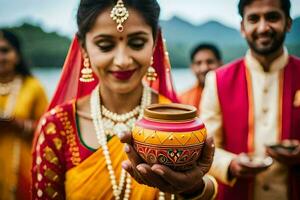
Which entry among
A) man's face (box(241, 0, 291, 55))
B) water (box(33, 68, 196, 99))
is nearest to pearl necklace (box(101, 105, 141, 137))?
man's face (box(241, 0, 291, 55))

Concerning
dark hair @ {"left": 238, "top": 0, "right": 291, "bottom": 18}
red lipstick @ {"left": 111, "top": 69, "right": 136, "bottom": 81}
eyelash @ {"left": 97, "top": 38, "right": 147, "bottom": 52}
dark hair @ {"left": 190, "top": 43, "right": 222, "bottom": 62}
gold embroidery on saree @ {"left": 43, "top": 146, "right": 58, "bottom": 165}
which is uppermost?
dark hair @ {"left": 238, "top": 0, "right": 291, "bottom": 18}

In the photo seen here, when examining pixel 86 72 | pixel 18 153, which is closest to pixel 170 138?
pixel 86 72

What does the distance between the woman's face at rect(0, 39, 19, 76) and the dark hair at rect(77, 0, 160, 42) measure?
78.8 inches

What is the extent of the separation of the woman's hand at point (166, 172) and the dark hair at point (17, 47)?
247 cm

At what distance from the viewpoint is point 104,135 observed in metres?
1.90

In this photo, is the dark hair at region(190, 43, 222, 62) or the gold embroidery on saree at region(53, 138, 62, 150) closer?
the gold embroidery on saree at region(53, 138, 62, 150)

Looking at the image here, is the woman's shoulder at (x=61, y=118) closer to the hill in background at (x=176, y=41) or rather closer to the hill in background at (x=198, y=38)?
the hill in background at (x=176, y=41)

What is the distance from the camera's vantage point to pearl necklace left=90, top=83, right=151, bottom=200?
71.2 inches

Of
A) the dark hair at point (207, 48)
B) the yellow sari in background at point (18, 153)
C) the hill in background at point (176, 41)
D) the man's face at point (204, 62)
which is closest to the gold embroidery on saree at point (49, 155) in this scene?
the yellow sari in background at point (18, 153)

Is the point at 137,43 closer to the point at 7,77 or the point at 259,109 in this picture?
the point at 259,109

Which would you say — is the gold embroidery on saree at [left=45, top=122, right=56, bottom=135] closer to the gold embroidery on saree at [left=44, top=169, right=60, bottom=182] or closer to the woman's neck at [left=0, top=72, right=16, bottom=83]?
the gold embroidery on saree at [left=44, top=169, right=60, bottom=182]

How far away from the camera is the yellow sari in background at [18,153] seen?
3.47 meters

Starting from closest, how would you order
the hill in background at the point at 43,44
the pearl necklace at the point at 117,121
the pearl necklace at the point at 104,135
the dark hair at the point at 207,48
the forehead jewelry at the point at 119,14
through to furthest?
the forehead jewelry at the point at 119,14 → the pearl necklace at the point at 104,135 → the pearl necklace at the point at 117,121 → the dark hair at the point at 207,48 → the hill in background at the point at 43,44

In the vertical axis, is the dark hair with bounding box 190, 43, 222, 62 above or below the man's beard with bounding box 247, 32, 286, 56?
below
